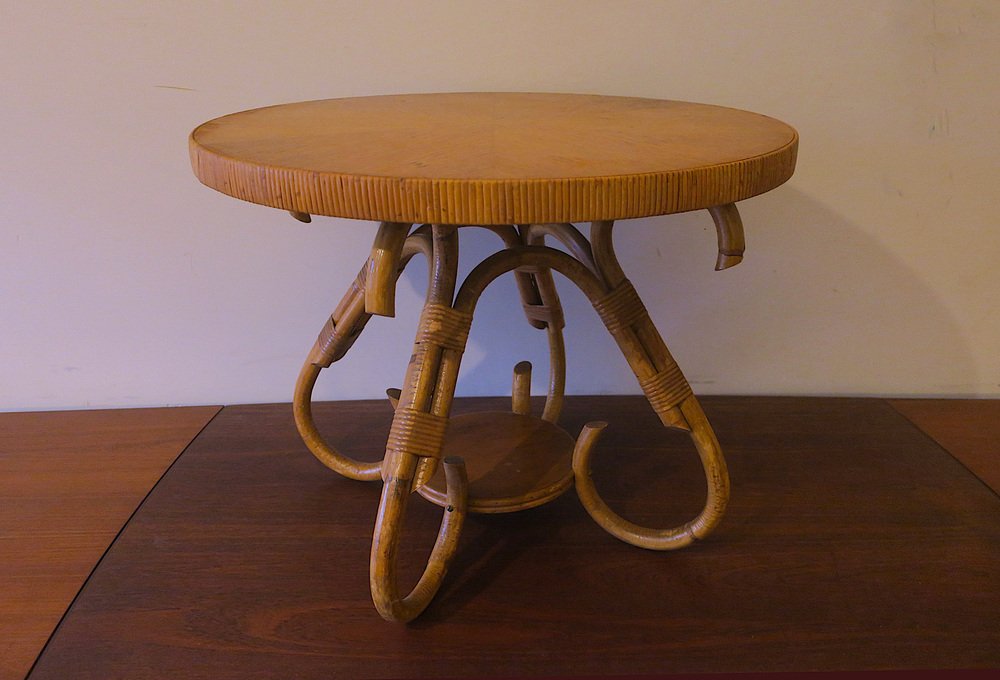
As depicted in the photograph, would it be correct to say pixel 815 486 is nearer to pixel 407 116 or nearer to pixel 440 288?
pixel 440 288

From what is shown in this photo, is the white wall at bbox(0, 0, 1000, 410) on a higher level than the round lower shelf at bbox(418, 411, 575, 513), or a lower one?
higher

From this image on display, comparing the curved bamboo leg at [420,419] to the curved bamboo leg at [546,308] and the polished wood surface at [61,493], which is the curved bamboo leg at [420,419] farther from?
the polished wood surface at [61,493]

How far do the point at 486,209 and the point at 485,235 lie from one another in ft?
2.90

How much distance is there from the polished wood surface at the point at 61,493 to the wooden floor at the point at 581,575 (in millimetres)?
43

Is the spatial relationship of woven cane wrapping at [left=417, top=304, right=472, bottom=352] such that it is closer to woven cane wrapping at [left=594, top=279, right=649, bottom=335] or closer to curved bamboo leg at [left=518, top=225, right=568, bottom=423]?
woven cane wrapping at [left=594, top=279, right=649, bottom=335]

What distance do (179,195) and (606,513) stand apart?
1.06 metres

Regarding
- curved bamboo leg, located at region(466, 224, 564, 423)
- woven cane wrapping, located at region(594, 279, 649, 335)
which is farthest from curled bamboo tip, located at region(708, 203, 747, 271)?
curved bamboo leg, located at region(466, 224, 564, 423)

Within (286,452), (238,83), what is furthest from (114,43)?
(286,452)

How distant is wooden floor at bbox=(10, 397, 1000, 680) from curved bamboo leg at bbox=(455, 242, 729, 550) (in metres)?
0.18

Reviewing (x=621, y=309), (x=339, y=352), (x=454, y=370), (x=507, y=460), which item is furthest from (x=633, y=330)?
(x=339, y=352)

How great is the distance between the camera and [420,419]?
44.1 inches

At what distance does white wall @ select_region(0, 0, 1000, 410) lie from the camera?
5.34 ft

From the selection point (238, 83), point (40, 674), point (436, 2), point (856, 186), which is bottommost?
point (40, 674)

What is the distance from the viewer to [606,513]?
53.7 inches
